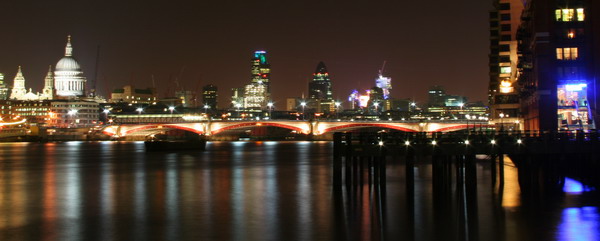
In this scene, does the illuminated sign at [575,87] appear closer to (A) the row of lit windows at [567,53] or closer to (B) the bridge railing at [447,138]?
(A) the row of lit windows at [567,53]

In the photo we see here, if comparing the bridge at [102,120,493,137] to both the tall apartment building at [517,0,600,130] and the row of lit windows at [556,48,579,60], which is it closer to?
the tall apartment building at [517,0,600,130]

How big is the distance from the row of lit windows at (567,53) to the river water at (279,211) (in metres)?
14.8

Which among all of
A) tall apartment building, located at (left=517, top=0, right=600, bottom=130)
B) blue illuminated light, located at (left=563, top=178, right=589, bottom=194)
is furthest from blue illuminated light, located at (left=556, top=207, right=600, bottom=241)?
tall apartment building, located at (left=517, top=0, right=600, bottom=130)

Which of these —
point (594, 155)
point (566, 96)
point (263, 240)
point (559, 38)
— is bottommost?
point (263, 240)

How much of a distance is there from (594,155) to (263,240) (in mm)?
25887

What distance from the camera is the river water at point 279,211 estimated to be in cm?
3331

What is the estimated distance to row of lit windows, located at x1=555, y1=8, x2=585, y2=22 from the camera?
6756 cm

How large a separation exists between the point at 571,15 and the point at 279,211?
40.8 m

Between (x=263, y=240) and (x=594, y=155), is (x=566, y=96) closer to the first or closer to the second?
(x=594, y=155)

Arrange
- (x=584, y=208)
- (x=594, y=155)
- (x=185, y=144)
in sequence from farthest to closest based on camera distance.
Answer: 1. (x=185, y=144)
2. (x=594, y=155)
3. (x=584, y=208)

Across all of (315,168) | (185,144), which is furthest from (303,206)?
(185,144)

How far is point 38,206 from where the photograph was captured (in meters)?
44.6

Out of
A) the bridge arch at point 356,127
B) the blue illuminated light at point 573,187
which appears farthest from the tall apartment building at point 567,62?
the bridge arch at point 356,127

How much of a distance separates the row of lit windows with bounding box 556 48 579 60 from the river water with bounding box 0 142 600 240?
14797 millimetres
